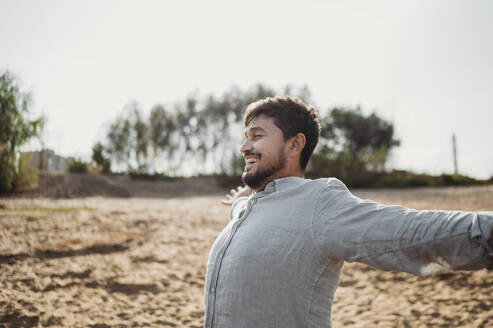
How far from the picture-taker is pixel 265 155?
1.62 m

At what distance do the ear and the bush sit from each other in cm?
2524

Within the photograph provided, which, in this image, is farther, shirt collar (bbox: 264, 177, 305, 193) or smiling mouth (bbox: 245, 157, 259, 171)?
smiling mouth (bbox: 245, 157, 259, 171)

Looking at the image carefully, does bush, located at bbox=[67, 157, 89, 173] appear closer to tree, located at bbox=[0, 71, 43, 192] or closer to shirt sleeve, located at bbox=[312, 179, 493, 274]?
tree, located at bbox=[0, 71, 43, 192]

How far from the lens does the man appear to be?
936mm

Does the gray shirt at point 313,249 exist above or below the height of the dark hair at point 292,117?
below

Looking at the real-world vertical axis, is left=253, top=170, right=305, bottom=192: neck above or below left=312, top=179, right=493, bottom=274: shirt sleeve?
above

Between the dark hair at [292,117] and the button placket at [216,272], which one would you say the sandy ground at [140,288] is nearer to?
the button placket at [216,272]

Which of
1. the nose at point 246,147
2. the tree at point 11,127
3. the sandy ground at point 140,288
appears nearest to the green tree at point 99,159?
the tree at point 11,127

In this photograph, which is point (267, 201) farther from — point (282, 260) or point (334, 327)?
point (334, 327)

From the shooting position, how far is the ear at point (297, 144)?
5.40ft

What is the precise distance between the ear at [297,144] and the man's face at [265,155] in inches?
1.8

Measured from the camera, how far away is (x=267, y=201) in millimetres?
1499

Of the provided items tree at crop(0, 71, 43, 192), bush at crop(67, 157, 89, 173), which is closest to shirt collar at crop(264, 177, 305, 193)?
tree at crop(0, 71, 43, 192)

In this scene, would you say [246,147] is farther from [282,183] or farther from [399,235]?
[399,235]
